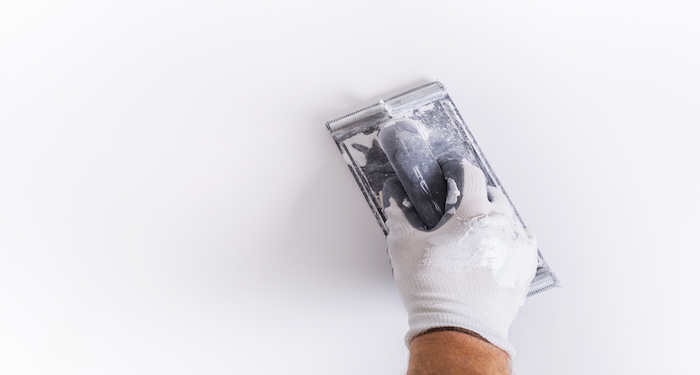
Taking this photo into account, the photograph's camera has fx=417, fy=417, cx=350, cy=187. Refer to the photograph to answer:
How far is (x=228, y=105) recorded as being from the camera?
1240mm

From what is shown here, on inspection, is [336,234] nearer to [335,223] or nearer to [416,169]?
[335,223]

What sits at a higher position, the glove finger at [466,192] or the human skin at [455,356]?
the glove finger at [466,192]

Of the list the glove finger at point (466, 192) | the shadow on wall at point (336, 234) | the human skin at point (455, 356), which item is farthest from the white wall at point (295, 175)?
the human skin at point (455, 356)

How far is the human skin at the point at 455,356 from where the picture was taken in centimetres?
94

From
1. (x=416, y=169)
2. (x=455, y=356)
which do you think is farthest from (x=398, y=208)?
(x=455, y=356)

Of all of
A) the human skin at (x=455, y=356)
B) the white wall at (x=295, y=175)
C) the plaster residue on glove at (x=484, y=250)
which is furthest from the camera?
the white wall at (x=295, y=175)

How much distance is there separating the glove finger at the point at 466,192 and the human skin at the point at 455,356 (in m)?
0.30

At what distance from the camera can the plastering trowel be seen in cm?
114

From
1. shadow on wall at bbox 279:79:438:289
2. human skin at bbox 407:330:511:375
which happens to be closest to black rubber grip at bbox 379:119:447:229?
shadow on wall at bbox 279:79:438:289

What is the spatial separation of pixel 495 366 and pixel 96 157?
1.25 meters

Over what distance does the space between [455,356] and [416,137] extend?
554 mm

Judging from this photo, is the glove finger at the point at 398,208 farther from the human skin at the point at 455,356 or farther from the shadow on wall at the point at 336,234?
the human skin at the point at 455,356

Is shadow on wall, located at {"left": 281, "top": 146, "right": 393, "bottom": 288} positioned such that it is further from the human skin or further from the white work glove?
the human skin

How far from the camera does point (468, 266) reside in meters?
1.05
